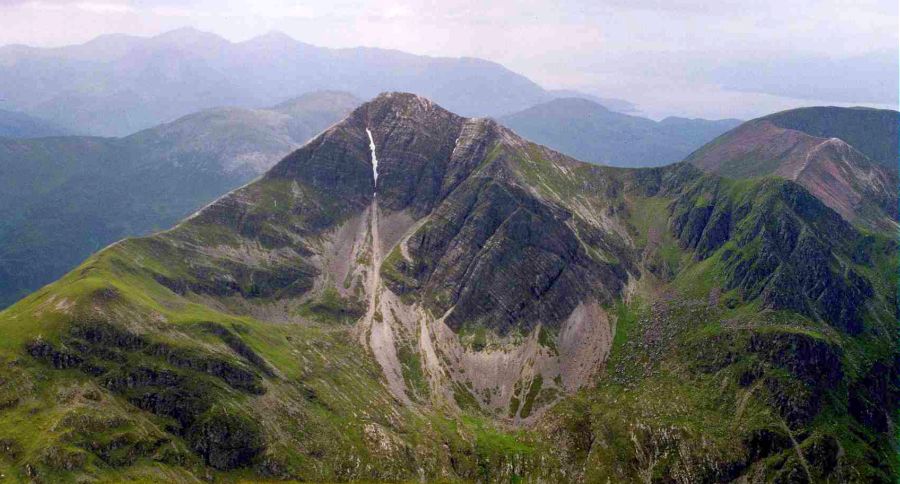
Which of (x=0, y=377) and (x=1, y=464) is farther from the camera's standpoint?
(x=0, y=377)

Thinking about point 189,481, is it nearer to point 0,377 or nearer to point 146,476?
point 146,476

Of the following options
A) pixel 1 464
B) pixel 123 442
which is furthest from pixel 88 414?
pixel 1 464

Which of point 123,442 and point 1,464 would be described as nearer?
point 1,464

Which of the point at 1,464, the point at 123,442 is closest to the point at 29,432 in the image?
the point at 1,464

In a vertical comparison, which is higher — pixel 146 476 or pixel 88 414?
pixel 88 414

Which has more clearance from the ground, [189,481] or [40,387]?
[40,387]

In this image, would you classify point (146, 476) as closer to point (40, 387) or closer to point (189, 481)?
point (189, 481)

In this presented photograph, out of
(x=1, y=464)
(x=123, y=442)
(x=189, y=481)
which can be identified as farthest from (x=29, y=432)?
(x=189, y=481)

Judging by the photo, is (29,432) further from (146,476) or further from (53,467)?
(146,476)
